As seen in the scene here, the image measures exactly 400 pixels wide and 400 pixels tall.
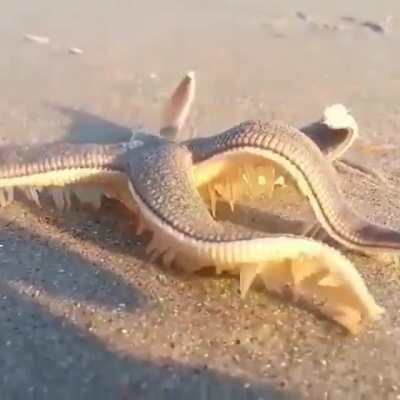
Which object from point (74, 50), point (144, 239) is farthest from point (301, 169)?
point (74, 50)

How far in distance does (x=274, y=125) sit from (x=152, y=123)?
5.42 feet

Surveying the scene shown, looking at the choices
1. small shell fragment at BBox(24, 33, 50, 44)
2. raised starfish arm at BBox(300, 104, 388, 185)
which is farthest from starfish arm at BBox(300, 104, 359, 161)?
small shell fragment at BBox(24, 33, 50, 44)

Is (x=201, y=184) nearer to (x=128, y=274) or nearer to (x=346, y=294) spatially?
(x=128, y=274)

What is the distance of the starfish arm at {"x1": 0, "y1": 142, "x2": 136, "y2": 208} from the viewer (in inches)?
128

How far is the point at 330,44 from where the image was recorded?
18.6ft

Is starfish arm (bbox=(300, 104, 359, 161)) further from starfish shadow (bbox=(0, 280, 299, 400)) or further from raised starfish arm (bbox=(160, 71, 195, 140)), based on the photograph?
starfish shadow (bbox=(0, 280, 299, 400))

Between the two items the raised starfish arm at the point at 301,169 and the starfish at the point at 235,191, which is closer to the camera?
the starfish at the point at 235,191

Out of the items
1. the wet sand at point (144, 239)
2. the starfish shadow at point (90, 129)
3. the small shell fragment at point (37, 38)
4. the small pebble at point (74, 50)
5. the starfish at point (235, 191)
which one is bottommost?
the small shell fragment at point (37, 38)

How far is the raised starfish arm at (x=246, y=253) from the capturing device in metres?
2.61

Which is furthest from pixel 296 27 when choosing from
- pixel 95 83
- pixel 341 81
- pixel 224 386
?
pixel 224 386

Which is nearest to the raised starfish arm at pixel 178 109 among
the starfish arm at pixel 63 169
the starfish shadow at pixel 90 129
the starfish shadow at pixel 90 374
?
the starfish shadow at pixel 90 129

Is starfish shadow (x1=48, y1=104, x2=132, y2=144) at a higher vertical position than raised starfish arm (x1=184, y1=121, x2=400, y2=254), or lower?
lower

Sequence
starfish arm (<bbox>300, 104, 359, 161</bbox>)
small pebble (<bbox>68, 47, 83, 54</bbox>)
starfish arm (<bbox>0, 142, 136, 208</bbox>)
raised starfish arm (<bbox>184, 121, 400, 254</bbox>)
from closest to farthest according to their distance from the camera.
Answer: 1. raised starfish arm (<bbox>184, 121, 400, 254</bbox>)
2. starfish arm (<bbox>0, 142, 136, 208</bbox>)
3. starfish arm (<bbox>300, 104, 359, 161</bbox>)
4. small pebble (<bbox>68, 47, 83, 54</bbox>)

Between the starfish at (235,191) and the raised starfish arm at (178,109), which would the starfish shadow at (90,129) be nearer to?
the raised starfish arm at (178,109)
